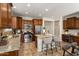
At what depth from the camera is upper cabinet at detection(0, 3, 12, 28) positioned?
1759 mm

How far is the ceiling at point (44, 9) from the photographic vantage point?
1750 millimetres

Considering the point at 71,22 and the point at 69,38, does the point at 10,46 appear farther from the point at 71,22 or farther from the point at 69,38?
the point at 71,22

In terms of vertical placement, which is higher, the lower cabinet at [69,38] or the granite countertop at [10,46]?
the lower cabinet at [69,38]

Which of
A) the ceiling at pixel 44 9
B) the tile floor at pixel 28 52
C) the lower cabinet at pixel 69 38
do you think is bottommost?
the tile floor at pixel 28 52

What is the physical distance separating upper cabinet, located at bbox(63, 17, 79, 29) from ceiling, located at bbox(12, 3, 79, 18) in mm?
136

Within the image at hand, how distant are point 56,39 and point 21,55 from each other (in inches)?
Result: 28.0

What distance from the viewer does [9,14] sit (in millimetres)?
1914

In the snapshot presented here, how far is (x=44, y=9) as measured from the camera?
180 cm

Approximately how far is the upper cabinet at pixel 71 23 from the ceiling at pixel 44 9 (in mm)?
136

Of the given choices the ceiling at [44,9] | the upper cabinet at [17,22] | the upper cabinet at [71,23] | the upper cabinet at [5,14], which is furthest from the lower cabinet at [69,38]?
the upper cabinet at [5,14]

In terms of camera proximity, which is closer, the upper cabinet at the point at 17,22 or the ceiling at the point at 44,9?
the ceiling at the point at 44,9

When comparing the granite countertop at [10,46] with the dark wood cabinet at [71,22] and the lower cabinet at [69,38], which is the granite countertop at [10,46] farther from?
the dark wood cabinet at [71,22]

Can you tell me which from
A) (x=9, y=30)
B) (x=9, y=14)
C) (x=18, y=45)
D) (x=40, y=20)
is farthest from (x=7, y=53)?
(x=40, y=20)

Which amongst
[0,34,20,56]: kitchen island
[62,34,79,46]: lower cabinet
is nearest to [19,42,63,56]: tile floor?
[0,34,20,56]: kitchen island
